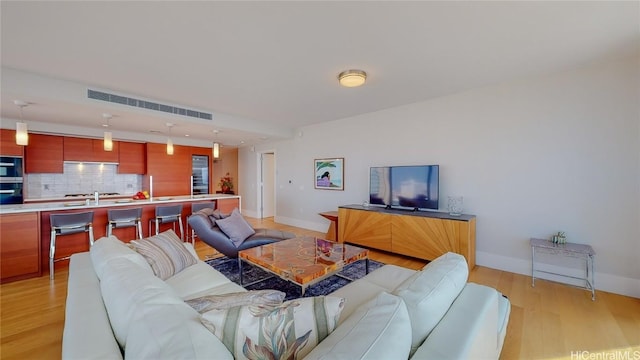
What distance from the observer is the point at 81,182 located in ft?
17.7

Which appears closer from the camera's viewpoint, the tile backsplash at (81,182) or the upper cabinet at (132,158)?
the tile backsplash at (81,182)

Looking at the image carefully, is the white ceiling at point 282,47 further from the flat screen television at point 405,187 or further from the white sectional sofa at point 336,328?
the white sectional sofa at point 336,328

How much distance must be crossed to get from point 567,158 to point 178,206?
223 inches

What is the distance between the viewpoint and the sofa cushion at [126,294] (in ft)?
3.30

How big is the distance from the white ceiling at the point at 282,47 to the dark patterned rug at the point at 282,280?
245 centimetres

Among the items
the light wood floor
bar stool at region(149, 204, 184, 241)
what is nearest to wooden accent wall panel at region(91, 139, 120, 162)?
bar stool at region(149, 204, 184, 241)

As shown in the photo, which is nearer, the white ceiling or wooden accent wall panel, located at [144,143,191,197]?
the white ceiling

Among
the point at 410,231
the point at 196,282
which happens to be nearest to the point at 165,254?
the point at 196,282

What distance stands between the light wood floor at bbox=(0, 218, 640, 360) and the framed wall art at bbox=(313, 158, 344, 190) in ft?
9.68

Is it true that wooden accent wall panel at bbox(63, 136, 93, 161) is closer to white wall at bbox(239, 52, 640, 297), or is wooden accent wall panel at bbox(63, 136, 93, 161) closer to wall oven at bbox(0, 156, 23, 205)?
wall oven at bbox(0, 156, 23, 205)

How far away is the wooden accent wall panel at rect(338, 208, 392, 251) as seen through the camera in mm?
3977

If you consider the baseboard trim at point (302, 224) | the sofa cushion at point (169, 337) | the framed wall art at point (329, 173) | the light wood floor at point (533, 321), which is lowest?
the light wood floor at point (533, 321)

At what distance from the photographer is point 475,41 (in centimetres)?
225
